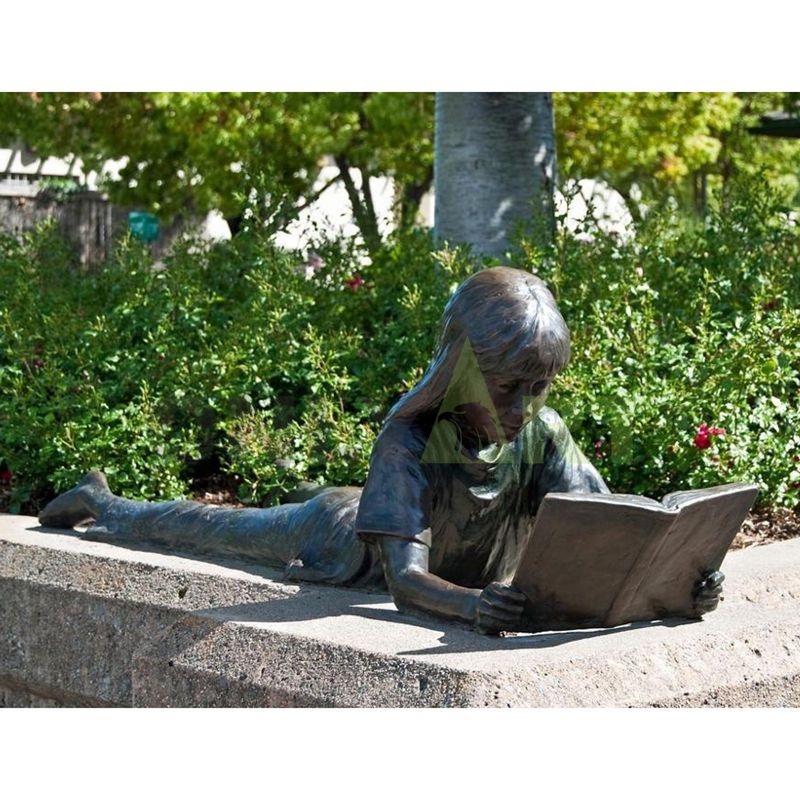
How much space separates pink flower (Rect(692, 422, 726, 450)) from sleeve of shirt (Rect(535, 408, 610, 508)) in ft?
5.05

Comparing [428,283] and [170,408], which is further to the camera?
[428,283]

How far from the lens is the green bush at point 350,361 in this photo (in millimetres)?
6137

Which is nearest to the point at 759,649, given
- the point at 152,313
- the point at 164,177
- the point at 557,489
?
the point at 557,489

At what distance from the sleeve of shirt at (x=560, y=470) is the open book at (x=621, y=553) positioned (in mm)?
437

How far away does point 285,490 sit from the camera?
20.1 ft

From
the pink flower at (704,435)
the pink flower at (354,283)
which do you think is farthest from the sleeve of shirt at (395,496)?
the pink flower at (354,283)

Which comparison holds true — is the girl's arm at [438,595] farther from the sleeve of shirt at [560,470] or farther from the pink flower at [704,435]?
the pink flower at [704,435]

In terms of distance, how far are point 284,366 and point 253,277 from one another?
0.72m

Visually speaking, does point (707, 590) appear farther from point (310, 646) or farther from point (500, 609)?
point (310, 646)

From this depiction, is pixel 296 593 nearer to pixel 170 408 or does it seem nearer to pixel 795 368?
pixel 170 408

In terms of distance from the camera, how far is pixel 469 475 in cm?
433

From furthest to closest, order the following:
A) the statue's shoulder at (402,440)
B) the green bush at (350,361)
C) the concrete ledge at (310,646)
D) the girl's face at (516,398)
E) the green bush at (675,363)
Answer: the green bush at (350,361)
the green bush at (675,363)
the statue's shoulder at (402,440)
the girl's face at (516,398)
the concrete ledge at (310,646)

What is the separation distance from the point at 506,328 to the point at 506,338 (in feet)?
0.09

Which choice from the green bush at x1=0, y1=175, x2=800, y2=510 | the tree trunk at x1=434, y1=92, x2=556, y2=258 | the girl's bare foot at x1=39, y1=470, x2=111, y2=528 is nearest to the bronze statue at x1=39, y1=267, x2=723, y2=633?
the girl's bare foot at x1=39, y1=470, x2=111, y2=528
